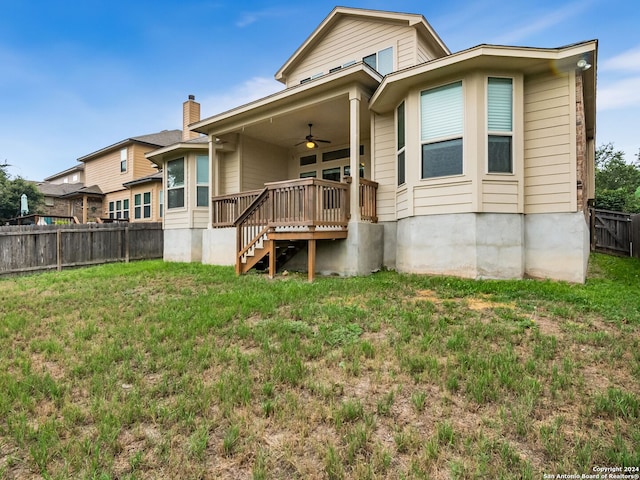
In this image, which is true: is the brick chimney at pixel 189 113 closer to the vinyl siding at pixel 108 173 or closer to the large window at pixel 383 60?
the vinyl siding at pixel 108 173

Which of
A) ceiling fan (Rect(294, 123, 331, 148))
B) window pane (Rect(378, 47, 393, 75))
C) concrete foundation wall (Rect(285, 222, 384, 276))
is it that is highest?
window pane (Rect(378, 47, 393, 75))

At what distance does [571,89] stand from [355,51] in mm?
6250

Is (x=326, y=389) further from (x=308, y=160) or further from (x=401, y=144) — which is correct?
(x=308, y=160)

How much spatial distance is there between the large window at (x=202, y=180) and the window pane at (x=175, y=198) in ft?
2.25

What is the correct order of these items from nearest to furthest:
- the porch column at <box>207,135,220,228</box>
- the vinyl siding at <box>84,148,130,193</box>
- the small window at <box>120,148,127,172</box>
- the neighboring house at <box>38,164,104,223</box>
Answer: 1. the porch column at <box>207,135,220,228</box>
2. the vinyl siding at <box>84,148,130,193</box>
3. the small window at <box>120,148,127,172</box>
4. the neighboring house at <box>38,164,104,223</box>

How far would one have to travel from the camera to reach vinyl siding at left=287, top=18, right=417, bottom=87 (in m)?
9.15

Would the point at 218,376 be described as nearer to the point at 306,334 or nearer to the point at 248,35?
the point at 306,334

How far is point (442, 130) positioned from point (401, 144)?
1.04m

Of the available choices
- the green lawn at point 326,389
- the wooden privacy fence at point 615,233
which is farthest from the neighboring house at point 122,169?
the wooden privacy fence at point 615,233

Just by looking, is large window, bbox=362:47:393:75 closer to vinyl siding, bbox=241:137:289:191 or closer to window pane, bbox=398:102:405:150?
window pane, bbox=398:102:405:150

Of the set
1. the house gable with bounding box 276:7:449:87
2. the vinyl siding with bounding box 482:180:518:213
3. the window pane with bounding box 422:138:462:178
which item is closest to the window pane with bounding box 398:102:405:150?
the window pane with bounding box 422:138:462:178

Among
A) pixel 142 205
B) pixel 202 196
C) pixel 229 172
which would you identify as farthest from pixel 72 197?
pixel 229 172

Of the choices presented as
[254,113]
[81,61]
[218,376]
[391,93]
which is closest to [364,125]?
[391,93]

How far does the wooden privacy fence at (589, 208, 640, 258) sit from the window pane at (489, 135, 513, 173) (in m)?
7.05
